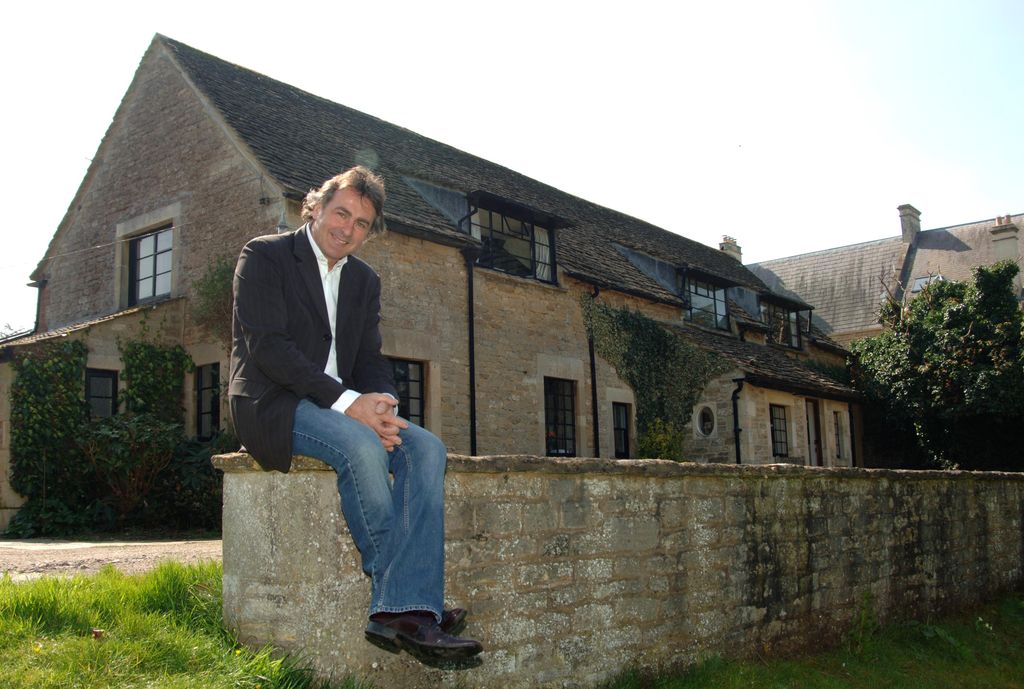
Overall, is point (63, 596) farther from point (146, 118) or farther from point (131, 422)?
point (146, 118)

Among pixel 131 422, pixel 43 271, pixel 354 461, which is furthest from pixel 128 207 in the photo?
pixel 354 461

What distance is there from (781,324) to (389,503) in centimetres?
2374

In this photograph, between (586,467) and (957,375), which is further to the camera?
(957,375)

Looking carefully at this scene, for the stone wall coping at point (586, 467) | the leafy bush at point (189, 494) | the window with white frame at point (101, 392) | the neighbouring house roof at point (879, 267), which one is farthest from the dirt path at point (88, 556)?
the neighbouring house roof at point (879, 267)

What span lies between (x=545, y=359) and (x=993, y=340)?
12229 millimetres

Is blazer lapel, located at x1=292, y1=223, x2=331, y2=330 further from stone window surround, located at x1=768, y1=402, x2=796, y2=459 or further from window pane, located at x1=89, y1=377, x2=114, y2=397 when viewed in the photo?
stone window surround, located at x1=768, y1=402, x2=796, y2=459

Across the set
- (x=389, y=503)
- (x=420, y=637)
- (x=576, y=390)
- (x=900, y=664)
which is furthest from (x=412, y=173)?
(x=420, y=637)

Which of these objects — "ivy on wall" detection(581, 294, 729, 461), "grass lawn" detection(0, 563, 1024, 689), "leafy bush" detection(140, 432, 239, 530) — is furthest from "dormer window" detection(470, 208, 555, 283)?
"grass lawn" detection(0, 563, 1024, 689)

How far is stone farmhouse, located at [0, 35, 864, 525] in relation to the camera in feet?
45.7

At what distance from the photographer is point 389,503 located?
12.2 ft

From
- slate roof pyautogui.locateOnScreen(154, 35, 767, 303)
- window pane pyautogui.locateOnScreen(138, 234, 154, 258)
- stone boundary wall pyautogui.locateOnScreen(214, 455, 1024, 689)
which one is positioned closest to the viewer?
stone boundary wall pyautogui.locateOnScreen(214, 455, 1024, 689)

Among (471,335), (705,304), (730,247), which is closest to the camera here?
(471,335)

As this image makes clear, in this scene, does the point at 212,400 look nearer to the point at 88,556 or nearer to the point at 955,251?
the point at 88,556

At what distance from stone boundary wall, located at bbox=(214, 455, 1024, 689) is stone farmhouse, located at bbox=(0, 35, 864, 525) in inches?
294
